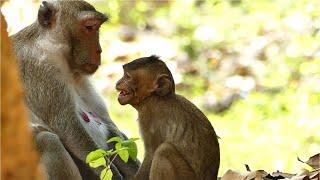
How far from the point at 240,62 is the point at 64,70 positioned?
776cm

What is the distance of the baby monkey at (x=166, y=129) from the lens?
21.6 feet

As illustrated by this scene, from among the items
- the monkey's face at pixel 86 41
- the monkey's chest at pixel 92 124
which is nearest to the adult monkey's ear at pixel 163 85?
the monkey's face at pixel 86 41

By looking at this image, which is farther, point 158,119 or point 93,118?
point 93,118

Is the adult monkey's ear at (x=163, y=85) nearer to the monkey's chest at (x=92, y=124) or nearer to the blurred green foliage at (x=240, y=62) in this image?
the monkey's chest at (x=92, y=124)

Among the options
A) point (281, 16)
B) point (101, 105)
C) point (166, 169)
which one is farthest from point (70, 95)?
point (281, 16)

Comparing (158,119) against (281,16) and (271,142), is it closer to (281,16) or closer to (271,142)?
(271,142)

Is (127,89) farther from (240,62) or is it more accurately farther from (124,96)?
(240,62)

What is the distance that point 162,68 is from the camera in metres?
7.03

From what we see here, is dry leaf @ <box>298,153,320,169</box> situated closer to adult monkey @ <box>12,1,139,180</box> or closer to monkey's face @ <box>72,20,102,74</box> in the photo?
adult monkey @ <box>12,1,139,180</box>

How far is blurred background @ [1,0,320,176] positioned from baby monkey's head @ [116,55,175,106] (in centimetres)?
351

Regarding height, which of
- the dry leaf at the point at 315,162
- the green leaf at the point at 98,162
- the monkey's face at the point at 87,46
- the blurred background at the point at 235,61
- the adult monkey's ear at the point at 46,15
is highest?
the blurred background at the point at 235,61

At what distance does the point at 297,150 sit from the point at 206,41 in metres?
4.73

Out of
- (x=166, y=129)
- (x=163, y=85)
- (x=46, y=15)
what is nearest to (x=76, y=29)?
(x=46, y=15)

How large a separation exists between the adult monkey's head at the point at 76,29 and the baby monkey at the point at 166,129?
1.51 ft
